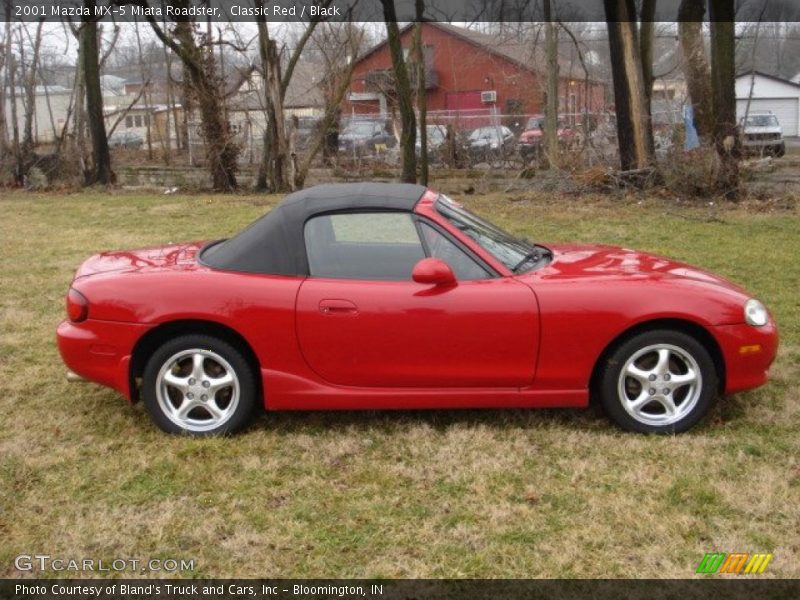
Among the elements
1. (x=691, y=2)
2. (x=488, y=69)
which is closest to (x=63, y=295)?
(x=691, y=2)

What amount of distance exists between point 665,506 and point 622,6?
1319 cm

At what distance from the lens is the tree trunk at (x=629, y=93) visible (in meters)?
14.9

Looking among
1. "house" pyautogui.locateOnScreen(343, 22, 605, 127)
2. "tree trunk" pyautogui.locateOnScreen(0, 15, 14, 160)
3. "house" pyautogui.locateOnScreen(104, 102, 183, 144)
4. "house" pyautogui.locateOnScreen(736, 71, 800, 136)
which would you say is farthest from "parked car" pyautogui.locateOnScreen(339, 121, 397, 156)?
"house" pyautogui.locateOnScreen(736, 71, 800, 136)

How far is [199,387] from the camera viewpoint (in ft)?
14.2

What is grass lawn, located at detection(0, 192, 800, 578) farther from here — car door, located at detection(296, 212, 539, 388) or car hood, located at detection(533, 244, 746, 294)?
car hood, located at detection(533, 244, 746, 294)

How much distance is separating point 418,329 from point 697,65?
1433 cm

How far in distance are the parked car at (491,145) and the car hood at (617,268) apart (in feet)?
51.0

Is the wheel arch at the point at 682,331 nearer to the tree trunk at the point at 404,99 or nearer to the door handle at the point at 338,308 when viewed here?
the door handle at the point at 338,308

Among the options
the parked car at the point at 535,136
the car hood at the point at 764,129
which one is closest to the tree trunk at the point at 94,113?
the parked car at the point at 535,136

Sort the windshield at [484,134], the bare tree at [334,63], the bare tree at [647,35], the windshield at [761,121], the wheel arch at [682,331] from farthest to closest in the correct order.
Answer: the windshield at [761,121], the windshield at [484,134], the bare tree at [334,63], the bare tree at [647,35], the wheel arch at [682,331]

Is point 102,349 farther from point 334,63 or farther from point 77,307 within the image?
point 334,63

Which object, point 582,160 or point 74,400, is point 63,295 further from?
point 582,160

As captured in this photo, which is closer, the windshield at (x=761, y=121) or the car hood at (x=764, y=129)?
the car hood at (x=764, y=129)

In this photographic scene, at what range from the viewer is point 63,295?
7895 millimetres
